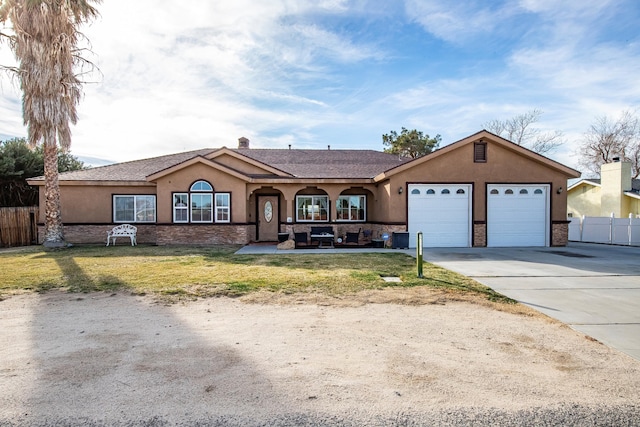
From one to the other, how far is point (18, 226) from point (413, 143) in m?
31.7

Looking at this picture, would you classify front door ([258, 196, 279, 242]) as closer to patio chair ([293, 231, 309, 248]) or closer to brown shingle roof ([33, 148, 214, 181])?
patio chair ([293, 231, 309, 248])

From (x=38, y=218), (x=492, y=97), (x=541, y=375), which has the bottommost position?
(x=541, y=375)

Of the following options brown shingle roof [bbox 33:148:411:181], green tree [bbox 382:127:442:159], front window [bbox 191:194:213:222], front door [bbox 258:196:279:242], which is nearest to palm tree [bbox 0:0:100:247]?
brown shingle roof [bbox 33:148:411:181]

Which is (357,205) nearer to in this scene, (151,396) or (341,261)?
(341,261)

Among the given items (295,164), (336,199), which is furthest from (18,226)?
(336,199)

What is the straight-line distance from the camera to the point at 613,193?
22.7 m

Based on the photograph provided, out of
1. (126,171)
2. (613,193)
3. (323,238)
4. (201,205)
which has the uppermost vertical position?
(126,171)

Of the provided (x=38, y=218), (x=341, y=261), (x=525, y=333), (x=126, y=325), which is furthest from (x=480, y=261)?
(x=38, y=218)

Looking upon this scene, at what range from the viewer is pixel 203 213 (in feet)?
56.3


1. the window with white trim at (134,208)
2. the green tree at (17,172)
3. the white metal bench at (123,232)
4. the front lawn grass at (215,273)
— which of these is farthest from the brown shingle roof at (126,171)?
the front lawn grass at (215,273)

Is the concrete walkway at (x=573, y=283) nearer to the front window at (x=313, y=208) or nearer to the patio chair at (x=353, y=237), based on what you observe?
the patio chair at (x=353, y=237)

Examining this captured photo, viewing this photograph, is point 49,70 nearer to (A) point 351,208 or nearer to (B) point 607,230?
(A) point 351,208

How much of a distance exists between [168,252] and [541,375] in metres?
13.3

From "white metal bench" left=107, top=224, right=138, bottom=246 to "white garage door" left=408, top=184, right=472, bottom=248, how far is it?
12886 mm
